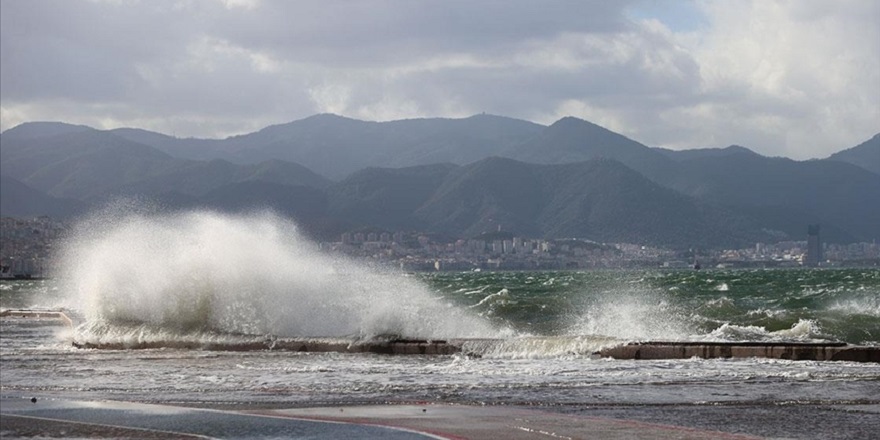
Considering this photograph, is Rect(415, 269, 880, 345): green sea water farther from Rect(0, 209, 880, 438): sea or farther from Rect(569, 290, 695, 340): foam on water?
Rect(0, 209, 880, 438): sea

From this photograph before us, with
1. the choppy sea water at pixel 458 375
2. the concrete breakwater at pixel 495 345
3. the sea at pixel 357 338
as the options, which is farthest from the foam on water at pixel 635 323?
the concrete breakwater at pixel 495 345

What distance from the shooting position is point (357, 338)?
3288 cm

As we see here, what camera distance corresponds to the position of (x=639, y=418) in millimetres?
16422

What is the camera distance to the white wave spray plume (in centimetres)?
3750

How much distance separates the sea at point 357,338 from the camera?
1978cm

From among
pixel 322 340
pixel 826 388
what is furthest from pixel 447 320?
→ pixel 826 388

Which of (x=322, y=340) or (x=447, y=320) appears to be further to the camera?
(x=447, y=320)

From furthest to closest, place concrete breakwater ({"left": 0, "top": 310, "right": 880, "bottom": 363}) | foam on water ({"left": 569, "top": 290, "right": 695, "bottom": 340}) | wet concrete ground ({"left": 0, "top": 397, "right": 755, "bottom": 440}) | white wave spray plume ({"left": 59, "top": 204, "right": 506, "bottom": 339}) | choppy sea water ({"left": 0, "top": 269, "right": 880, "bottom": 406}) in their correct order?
white wave spray plume ({"left": 59, "top": 204, "right": 506, "bottom": 339}), foam on water ({"left": 569, "top": 290, "right": 695, "bottom": 340}), concrete breakwater ({"left": 0, "top": 310, "right": 880, "bottom": 363}), choppy sea water ({"left": 0, "top": 269, "right": 880, "bottom": 406}), wet concrete ground ({"left": 0, "top": 397, "right": 755, "bottom": 440})

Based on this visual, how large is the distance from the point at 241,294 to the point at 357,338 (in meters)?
8.16

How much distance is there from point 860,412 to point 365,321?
20.2 meters

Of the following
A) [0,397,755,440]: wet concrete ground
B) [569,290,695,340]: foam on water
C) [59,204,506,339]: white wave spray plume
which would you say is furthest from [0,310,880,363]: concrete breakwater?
[0,397,755,440]: wet concrete ground

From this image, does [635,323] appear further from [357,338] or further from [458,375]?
[458,375]

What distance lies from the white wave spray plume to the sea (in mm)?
71

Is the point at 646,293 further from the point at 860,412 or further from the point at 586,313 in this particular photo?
the point at 860,412
